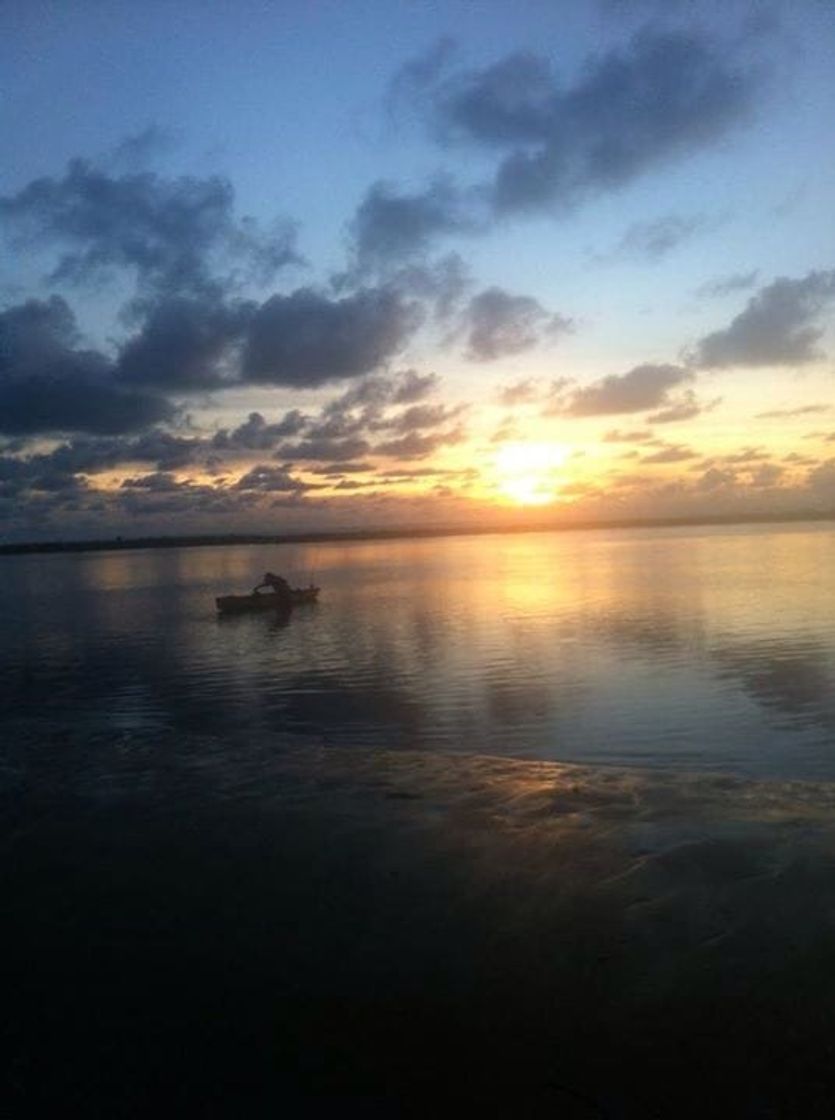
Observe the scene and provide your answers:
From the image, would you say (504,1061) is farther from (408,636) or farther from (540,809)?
(408,636)

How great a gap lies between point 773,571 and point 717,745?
62.5 m

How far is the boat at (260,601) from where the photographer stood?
5897 centimetres

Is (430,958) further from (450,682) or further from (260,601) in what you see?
(260,601)

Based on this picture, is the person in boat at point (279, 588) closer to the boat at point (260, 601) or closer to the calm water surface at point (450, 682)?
the boat at point (260, 601)

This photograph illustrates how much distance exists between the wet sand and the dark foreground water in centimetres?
3

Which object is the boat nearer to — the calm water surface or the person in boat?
the person in boat

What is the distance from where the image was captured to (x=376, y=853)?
437 inches

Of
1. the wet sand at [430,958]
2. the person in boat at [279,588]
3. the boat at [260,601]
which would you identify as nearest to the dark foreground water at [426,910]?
the wet sand at [430,958]

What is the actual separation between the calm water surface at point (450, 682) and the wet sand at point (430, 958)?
5.24m

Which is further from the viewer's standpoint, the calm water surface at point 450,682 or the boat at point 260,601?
the boat at point 260,601

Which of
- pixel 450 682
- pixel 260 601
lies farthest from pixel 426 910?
pixel 260 601

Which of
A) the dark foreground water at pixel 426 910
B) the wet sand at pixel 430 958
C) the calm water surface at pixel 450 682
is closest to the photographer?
the wet sand at pixel 430 958

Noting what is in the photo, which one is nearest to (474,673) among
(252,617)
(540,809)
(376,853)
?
(540,809)

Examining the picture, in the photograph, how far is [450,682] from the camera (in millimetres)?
29141
